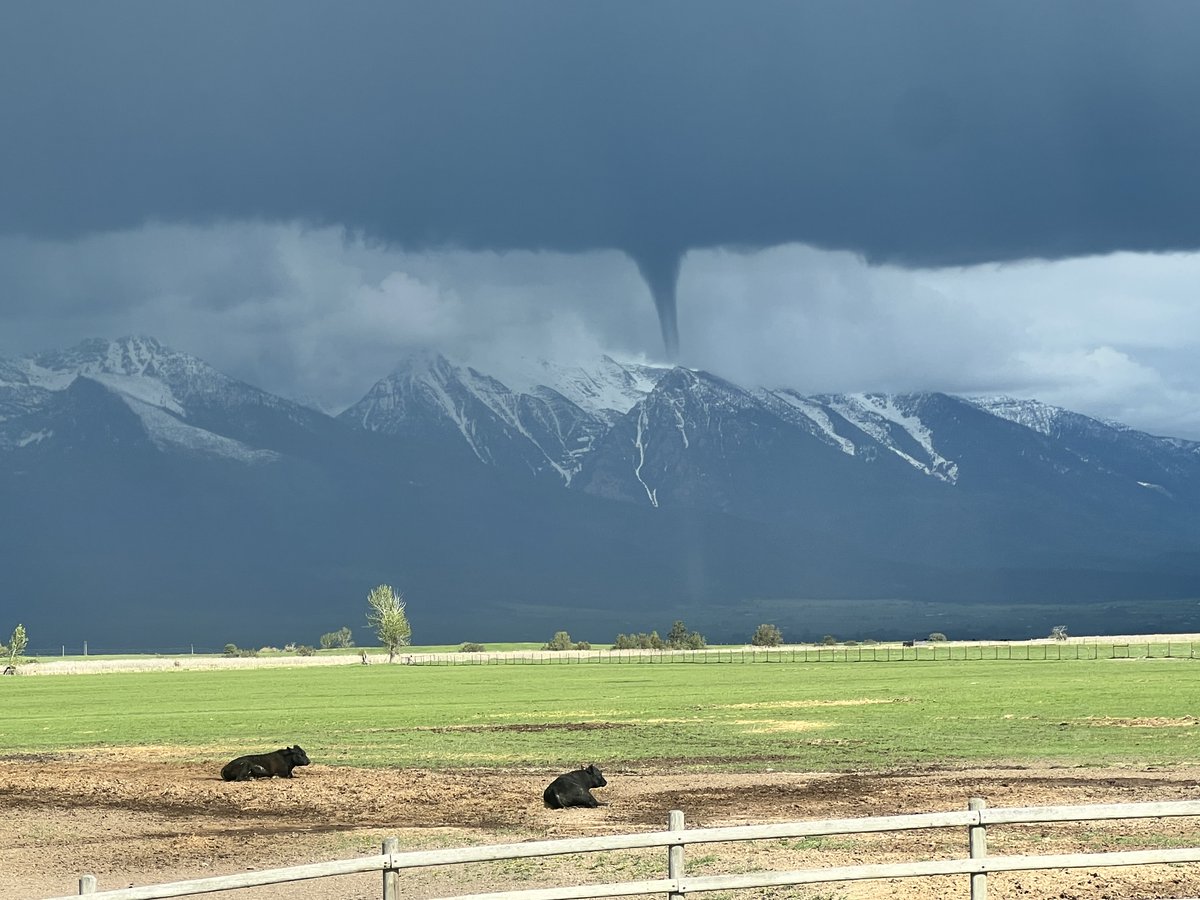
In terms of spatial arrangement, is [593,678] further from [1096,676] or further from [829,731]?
[829,731]

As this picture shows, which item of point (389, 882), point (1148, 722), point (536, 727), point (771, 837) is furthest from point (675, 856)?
point (536, 727)

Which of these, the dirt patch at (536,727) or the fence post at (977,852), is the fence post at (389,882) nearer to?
the fence post at (977,852)

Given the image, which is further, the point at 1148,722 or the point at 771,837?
the point at 1148,722

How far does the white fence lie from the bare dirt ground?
3681mm

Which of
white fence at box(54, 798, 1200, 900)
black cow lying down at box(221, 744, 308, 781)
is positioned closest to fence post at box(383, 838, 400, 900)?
white fence at box(54, 798, 1200, 900)

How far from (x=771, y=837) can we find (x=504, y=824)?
13754 millimetres

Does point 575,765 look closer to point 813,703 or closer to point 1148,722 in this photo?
point 1148,722

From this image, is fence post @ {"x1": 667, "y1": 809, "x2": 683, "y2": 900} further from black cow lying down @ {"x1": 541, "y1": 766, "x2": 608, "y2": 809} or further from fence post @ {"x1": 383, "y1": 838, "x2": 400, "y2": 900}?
black cow lying down @ {"x1": 541, "y1": 766, "x2": 608, "y2": 809}

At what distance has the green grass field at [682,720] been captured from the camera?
1799 inches

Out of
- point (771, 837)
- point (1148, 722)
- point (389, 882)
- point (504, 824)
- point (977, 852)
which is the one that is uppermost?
point (771, 837)

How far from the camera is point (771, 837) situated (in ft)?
57.5

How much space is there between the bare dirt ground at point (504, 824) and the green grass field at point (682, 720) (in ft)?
17.6

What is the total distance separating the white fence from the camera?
17.1 meters

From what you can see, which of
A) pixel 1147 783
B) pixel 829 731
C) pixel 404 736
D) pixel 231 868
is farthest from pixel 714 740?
pixel 231 868
